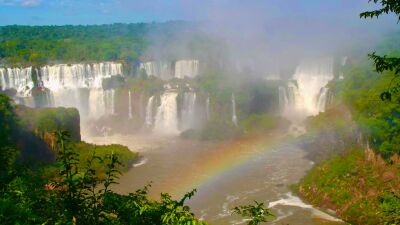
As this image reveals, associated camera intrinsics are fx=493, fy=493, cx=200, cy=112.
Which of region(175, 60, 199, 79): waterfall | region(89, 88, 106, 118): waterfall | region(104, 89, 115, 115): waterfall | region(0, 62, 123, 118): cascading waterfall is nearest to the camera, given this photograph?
region(104, 89, 115, 115): waterfall

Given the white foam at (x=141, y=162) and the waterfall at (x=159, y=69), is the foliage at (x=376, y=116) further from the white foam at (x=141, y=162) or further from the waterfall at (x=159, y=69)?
the waterfall at (x=159, y=69)

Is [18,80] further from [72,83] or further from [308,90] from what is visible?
[308,90]

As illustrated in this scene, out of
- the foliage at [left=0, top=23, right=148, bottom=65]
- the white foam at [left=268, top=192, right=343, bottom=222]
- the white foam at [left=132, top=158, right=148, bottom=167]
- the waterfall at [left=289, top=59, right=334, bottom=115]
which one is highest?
the foliage at [left=0, top=23, right=148, bottom=65]

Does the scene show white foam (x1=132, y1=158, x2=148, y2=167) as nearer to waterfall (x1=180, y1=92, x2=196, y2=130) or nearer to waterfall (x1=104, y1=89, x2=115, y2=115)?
waterfall (x1=180, y1=92, x2=196, y2=130)

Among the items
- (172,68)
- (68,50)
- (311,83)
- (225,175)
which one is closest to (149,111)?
(172,68)

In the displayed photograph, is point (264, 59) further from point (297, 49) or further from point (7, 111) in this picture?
point (7, 111)

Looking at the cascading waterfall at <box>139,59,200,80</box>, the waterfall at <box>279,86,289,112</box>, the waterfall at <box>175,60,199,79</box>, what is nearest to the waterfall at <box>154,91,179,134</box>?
the waterfall at <box>175,60,199,79</box>

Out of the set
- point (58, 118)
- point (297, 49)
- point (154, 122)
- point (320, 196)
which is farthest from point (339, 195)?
point (297, 49)
